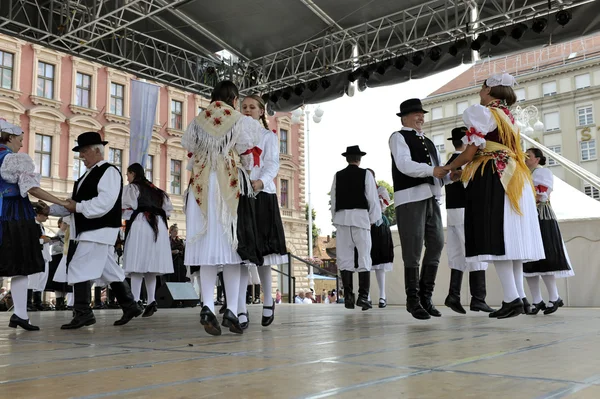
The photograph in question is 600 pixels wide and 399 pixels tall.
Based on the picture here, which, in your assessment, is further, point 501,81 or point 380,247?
point 380,247

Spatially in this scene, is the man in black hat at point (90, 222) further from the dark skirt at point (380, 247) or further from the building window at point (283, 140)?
the building window at point (283, 140)

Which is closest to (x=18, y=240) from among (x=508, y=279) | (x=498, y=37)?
(x=508, y=279)

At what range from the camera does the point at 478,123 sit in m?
4.34

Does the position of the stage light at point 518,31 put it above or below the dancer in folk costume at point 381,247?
above

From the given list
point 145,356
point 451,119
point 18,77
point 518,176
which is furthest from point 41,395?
point 451,119

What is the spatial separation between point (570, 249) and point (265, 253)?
638 cm

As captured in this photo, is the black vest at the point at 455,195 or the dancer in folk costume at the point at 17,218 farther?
the black vest at the point at 455,195

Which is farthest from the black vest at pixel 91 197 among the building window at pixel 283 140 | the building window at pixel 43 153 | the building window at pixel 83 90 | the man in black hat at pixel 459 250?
the building window at pixel 283 140

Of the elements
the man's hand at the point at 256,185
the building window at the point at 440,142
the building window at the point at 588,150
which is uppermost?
the building window at the point at 440,142

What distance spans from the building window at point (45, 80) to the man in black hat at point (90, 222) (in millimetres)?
20637

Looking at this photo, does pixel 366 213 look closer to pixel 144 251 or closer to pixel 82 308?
pixel 144 251

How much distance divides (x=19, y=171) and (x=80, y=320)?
1251 millimetres

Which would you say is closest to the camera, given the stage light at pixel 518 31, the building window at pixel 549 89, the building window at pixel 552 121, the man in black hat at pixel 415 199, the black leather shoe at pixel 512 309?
the black leather shoe at pixel 512 309

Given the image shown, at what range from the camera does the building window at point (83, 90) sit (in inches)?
982
